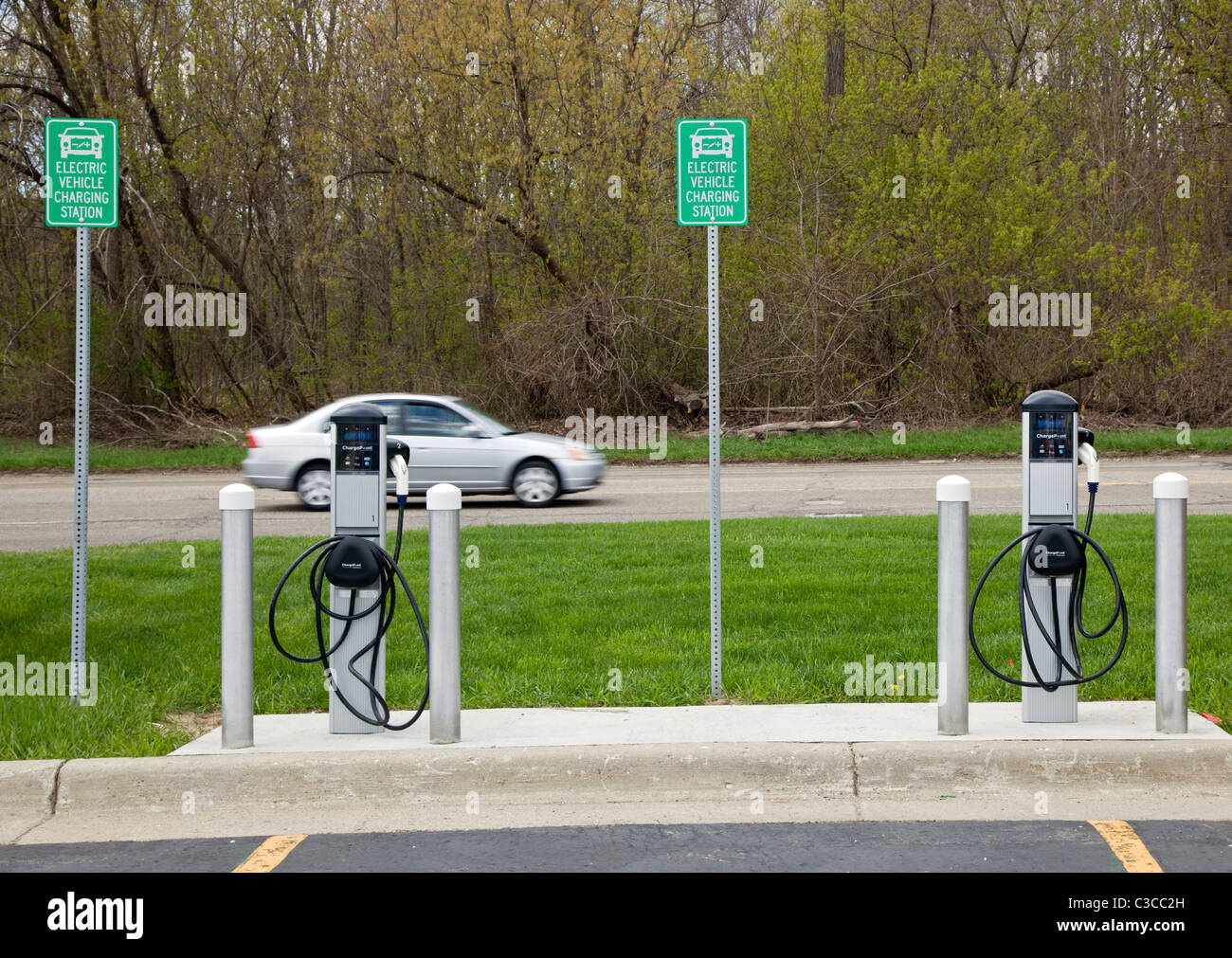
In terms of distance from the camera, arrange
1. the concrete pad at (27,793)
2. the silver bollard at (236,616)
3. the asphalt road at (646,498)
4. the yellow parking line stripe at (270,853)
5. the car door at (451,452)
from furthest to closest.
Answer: the car door at (451,452), the asphalt road at (646,498), the silver bollard at (236,616), the concrete pad at (27,793), the yellow parking line stripe at (270,853)

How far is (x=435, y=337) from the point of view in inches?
1087

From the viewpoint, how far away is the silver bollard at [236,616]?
555cm

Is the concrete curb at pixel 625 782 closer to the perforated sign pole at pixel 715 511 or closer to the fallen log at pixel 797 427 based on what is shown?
the perforated sign pole at pixel 715 511

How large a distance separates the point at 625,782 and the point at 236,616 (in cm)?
180

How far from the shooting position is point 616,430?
2562 cm

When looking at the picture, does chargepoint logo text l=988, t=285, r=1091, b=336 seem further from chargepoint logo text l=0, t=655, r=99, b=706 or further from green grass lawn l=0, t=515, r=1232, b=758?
chargepoint logo text l=0, t=655, r=99, b=706

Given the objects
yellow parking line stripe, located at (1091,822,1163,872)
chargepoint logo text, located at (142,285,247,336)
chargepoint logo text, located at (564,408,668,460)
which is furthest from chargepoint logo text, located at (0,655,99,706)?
chargepoint logo text, located at (142,285,247,336)

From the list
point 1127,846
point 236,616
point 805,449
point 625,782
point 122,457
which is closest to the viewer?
point 1127,846

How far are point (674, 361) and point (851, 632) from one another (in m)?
19.4

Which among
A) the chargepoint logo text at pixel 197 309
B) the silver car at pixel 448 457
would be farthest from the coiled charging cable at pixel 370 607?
the chargepoint logo text at pixel 197 309

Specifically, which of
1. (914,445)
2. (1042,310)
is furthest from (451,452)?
(1042,310)

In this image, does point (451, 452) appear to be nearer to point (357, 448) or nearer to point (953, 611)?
point (357, 448)

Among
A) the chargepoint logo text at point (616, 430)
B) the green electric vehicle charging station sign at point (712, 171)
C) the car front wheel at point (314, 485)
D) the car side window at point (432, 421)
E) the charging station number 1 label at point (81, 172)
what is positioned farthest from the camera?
the chargepoint logo text at point (616, 430)

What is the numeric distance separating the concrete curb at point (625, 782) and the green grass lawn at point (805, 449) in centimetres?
1671
